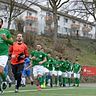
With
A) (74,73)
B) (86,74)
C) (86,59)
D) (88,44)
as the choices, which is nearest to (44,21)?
(88,44)

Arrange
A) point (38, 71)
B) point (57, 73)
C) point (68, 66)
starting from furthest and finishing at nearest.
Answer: point (68, 66) → point (57, 73) → point (38, 71)

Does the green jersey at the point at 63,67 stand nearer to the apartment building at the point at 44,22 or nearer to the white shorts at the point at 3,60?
the white shorts at the point at 3,60

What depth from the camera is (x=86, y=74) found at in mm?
35281

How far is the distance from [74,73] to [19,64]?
40.3 feet

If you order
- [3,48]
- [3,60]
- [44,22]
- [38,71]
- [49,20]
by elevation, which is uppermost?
[49,20]

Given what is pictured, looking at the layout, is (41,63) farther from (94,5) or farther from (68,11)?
(94,5)

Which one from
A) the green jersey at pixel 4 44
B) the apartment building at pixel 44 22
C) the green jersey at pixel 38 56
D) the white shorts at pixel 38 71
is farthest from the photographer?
the apartment building at pixel 44 22

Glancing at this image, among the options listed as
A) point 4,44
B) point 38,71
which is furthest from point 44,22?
point 4,44

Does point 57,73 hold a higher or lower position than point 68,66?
lower

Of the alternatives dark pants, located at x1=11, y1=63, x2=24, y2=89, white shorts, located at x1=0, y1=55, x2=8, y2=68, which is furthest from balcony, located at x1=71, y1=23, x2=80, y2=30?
white shorts, located at x1=0, y1=55, x2=8, y2=68

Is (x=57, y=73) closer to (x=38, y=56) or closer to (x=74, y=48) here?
(x=38, y=56)

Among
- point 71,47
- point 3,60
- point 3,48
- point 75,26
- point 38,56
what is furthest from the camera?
point 75,26

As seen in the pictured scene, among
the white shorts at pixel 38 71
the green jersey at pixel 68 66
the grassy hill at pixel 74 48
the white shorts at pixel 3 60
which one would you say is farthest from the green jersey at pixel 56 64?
the grassy hill at pixel 74 48

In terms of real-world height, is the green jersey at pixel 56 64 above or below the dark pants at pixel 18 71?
below
